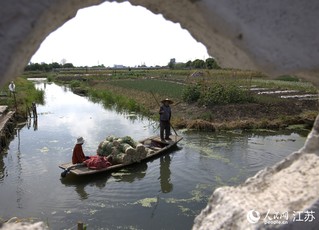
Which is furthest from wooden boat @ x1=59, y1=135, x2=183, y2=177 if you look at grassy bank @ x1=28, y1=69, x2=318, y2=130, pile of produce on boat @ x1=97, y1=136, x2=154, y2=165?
grassy bank @ x1=28, y1=69, x2=318, y2=130

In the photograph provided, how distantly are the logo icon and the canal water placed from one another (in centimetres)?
562

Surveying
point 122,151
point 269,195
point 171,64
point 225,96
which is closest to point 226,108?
point 225,96

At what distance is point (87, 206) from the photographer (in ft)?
25.5

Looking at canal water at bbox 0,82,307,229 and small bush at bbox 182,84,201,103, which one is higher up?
small bush at bbox 182,84,201,103

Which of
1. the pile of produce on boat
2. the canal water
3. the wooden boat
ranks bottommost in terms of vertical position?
the canal water

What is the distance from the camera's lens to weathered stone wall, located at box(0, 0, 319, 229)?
44.3 inches

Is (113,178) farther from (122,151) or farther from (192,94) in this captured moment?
(192,94)

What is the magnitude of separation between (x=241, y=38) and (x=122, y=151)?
8894mm

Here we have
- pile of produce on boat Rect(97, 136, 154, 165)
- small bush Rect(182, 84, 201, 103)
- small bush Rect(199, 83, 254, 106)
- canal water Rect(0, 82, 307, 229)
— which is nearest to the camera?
canal water Rect(0, 82, 307, 229)

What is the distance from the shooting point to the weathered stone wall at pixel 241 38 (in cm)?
112

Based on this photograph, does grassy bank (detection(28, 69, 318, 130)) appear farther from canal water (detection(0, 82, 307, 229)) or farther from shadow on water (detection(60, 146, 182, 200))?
shadow on water (detection(60, 146, 182, 200))

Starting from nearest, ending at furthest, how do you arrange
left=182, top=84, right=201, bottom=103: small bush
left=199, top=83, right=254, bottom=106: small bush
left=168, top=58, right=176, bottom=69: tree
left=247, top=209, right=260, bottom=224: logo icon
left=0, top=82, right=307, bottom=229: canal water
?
left=247, top=209, right=260, bottom=224: logo icon < left=0, top=82, right=307, bottom=229: canal water < left=199, top=83, right=254, bottom=106: small bush < left=182, top=84, right=201, bottom=103: small bush < left=168, top=58, right=176, bottom=69: tree

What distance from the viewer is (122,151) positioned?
9.91m

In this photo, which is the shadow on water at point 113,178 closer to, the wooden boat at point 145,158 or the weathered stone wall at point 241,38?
the wooden boat at point 145,158
